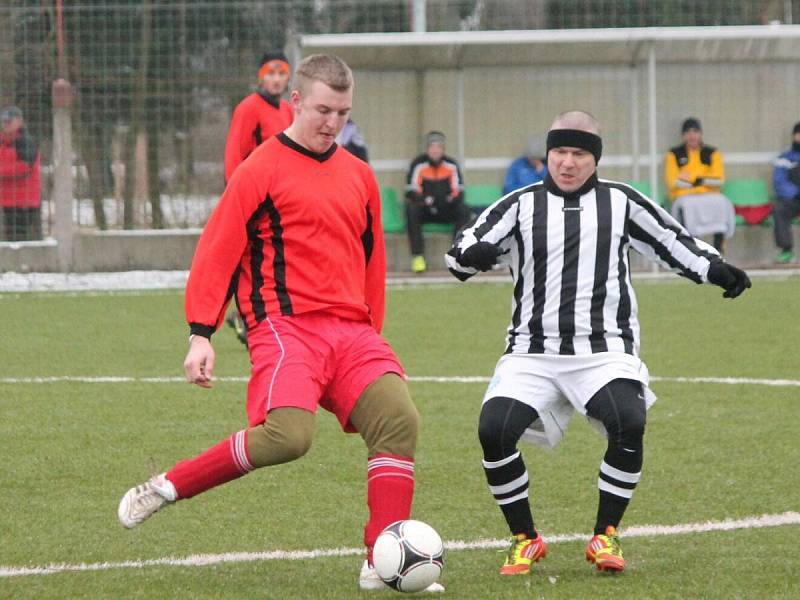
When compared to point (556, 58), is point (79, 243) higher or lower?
lower

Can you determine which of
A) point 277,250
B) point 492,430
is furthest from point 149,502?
point 492,430

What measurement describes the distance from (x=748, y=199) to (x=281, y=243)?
43.7 ft

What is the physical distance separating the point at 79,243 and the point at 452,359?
773 cm

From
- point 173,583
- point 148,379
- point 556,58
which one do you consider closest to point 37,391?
point 148,379

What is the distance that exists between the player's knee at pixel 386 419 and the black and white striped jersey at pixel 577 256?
1.78 feet

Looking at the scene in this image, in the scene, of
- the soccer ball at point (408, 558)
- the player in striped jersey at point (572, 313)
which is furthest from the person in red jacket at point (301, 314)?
the player in striped jersey at point (572, 313)

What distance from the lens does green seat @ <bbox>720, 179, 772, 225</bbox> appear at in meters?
17.1

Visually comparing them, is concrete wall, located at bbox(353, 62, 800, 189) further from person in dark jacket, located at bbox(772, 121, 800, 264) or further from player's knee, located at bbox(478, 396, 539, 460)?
player's knee, located at bbox(478, 396, 539, 460)

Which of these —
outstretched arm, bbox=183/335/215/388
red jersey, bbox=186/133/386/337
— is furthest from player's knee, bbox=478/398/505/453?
outstretched arm, bbox=183/335/215/388

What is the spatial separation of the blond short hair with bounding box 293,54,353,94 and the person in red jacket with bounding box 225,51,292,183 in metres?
4.81

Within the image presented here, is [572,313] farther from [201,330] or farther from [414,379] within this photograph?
[414,379]

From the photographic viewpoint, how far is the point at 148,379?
8.98m

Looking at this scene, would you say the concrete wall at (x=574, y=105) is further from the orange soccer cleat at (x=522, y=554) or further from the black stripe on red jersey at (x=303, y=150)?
the orange soccer cleat at (x=522, y=554)

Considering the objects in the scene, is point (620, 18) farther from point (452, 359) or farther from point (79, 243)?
point (452, 359)
